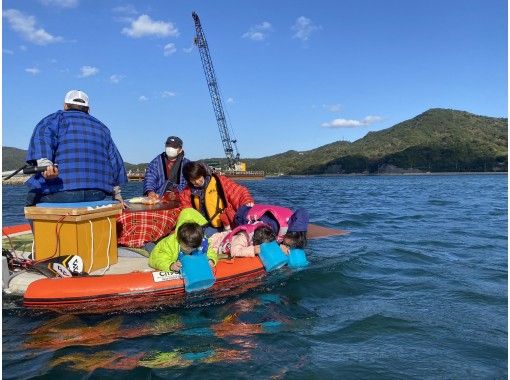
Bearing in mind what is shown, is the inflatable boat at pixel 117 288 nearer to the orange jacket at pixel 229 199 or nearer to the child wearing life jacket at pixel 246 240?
the child wearing life jacket at pixel 246 240

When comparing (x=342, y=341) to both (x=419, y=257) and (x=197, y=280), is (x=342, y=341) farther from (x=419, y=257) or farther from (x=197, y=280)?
(x=419, y=257)

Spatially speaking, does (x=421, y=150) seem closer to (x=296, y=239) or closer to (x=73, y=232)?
(x=296, y=239)

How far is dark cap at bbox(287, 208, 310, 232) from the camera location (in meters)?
6.52

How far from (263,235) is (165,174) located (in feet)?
9.06

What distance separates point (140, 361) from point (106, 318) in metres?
1.12

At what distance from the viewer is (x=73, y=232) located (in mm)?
5164

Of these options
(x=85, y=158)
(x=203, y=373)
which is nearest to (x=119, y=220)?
(x=85, y=158)

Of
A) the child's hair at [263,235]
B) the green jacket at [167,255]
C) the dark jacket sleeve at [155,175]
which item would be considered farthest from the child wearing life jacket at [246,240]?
the dark jacket sleeve at [155,175]

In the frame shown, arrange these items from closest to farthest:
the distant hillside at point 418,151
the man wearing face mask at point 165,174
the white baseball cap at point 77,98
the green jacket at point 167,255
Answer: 1. the green jacket at point 167,255
2. the white baseball cap at point 77,98
3. the man wearing face mask at point 165,174
4. the distant hillside at point 418,151

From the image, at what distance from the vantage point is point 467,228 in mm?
11812

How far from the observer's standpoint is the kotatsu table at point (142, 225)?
22.0 ft

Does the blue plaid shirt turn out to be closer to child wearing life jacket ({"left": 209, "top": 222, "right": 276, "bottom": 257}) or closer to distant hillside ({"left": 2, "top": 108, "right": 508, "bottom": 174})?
child wearing life jacket ({"left": 209, "top": 222, "right": 276, "bottom": 257})

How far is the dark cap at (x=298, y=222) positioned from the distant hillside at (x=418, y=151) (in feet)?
299

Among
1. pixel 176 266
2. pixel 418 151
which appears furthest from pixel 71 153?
pixel 418 151
